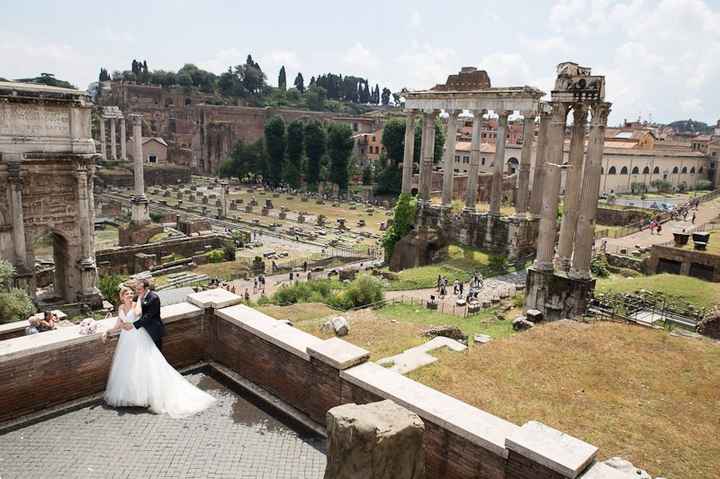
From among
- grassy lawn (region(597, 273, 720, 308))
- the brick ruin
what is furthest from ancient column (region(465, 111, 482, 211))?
the brick ruin

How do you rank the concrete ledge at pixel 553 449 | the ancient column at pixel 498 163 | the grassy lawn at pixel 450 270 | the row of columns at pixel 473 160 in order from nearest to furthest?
1. the concrete ledge at pixel 553 449
2. the grassy lawn at pixel 450 270
3. the row of columns at pixel 473 160
4. the ancient column at pixel 498 163

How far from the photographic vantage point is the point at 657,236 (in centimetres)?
3597

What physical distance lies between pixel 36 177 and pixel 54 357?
1647 centimetres

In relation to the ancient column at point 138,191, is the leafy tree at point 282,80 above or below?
above

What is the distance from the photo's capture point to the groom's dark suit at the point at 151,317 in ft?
23.7

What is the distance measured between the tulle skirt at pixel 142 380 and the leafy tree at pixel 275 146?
7078 cm

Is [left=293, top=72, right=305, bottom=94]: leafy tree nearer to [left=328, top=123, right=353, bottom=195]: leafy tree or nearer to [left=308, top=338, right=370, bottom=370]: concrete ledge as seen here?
[left=328, top=123, right=353, bottom=195]: leafy tree

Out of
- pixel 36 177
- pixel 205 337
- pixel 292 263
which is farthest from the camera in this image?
pixel 292 263

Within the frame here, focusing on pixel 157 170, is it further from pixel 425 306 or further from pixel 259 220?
pixel 425 306

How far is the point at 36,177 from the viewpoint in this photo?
2097 centimetres

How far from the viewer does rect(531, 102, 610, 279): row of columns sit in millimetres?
17734

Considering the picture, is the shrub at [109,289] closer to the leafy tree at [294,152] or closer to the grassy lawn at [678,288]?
the grassy lawn at [678,288]

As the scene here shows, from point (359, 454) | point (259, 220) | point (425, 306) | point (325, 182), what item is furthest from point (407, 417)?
point (325, 182)

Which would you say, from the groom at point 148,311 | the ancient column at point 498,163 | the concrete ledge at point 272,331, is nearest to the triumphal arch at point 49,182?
the concrete ledge at point 272,331
